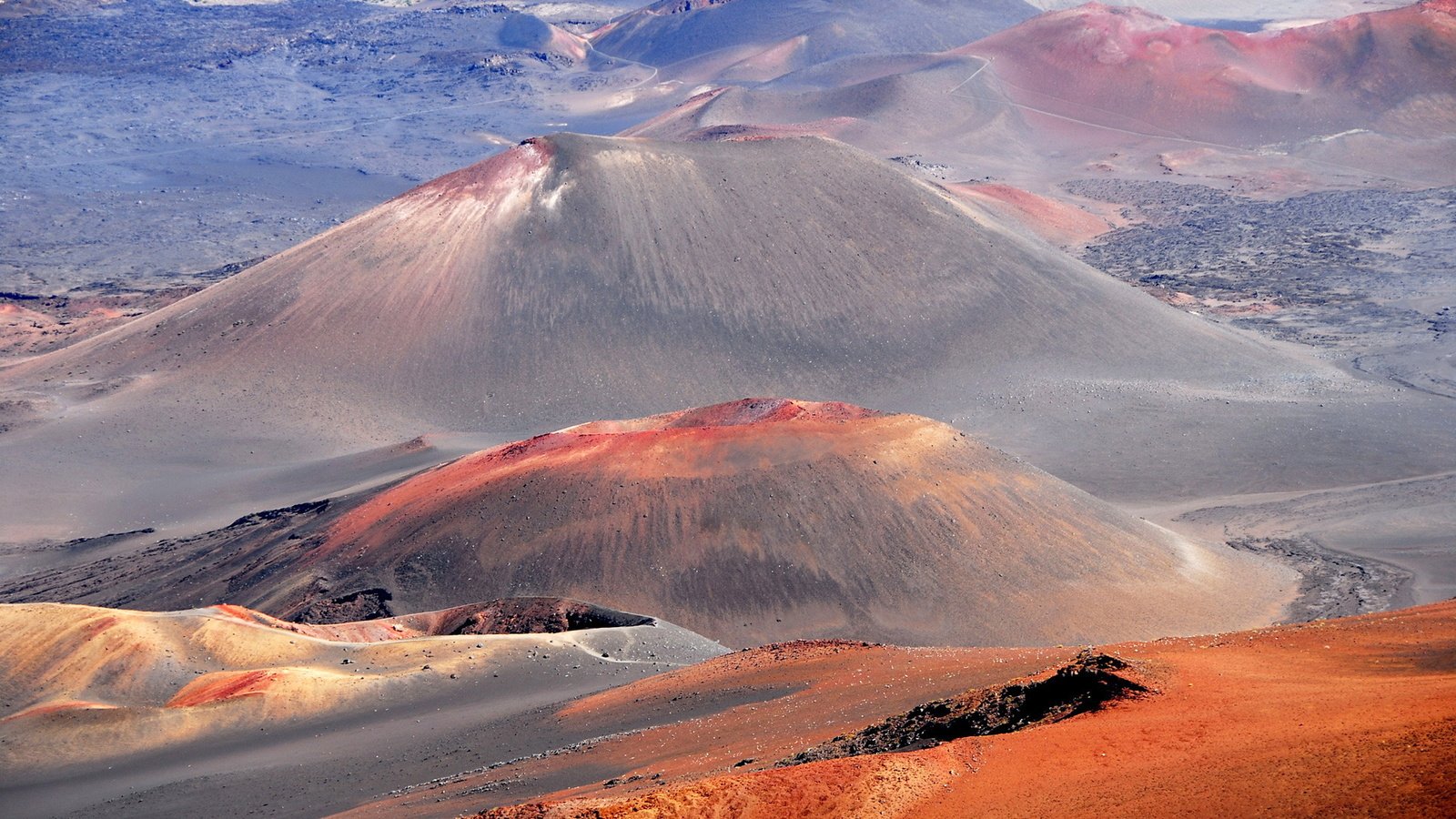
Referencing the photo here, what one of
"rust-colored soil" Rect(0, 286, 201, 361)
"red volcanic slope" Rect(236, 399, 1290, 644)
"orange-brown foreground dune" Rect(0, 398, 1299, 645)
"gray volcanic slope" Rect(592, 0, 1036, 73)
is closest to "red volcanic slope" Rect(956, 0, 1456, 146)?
"gray volcanic slope" Rect(592, 0, 1036, 73)

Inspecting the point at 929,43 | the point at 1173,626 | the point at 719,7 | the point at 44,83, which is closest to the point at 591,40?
the point at 719,7

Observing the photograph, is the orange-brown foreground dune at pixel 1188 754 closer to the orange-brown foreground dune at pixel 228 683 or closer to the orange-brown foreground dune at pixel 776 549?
the orange-brown foreground dune at pixel 228 683

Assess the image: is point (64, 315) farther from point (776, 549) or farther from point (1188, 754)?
point (1188, 754)

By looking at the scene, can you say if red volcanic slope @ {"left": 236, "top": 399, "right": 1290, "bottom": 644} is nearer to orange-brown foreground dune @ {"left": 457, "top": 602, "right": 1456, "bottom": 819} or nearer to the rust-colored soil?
orange-brown foreground dune @ {"left": 457, "top": 602, "right": 1456, "bottom": 819}

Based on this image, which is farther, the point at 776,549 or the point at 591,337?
the point at 591,337

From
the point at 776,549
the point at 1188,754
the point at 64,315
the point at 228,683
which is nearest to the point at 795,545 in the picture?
the point at 776,549

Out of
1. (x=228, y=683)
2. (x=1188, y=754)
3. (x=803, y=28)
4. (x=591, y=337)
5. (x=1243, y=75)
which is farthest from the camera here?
(x=803, y=28)

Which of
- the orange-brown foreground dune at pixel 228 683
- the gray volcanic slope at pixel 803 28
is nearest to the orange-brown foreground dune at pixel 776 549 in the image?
the orange-brown foreground dune at pixel 228 683
